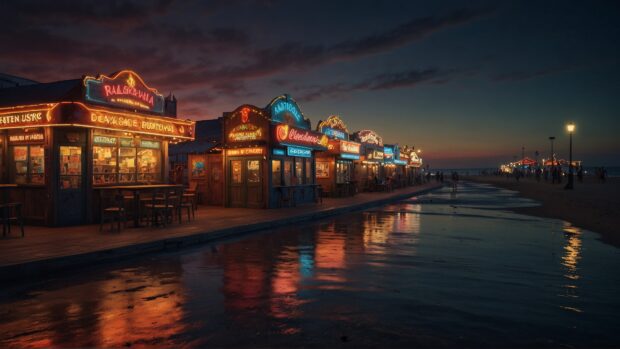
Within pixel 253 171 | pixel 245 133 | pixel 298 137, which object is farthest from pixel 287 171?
pixel 245 133

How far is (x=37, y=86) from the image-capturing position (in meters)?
15.5

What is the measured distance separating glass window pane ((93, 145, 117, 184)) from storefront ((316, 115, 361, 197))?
53.1 feet

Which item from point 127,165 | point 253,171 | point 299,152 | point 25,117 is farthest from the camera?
point 299,152

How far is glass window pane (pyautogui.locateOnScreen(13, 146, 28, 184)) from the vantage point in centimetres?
1464

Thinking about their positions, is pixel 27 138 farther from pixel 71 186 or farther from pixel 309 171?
pixel 309 171

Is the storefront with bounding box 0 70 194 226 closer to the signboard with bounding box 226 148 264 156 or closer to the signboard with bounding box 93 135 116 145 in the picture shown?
the signboard with bounding box 93 135 116 145

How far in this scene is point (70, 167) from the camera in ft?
46.0

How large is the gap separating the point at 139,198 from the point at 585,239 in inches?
547

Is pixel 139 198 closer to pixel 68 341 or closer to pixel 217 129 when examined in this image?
A: pixel 68 341

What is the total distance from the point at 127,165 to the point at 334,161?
16931 mm

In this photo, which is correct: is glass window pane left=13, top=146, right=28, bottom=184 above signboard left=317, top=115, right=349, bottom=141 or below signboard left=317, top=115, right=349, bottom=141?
below

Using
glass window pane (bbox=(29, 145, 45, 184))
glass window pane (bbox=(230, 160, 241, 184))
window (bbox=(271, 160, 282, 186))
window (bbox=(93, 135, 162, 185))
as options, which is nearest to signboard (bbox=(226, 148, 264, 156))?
glass window pane (bbox=(230, 160, 241, 184))

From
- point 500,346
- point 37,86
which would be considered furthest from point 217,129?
point 500,346

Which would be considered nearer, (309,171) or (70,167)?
(70,167)
